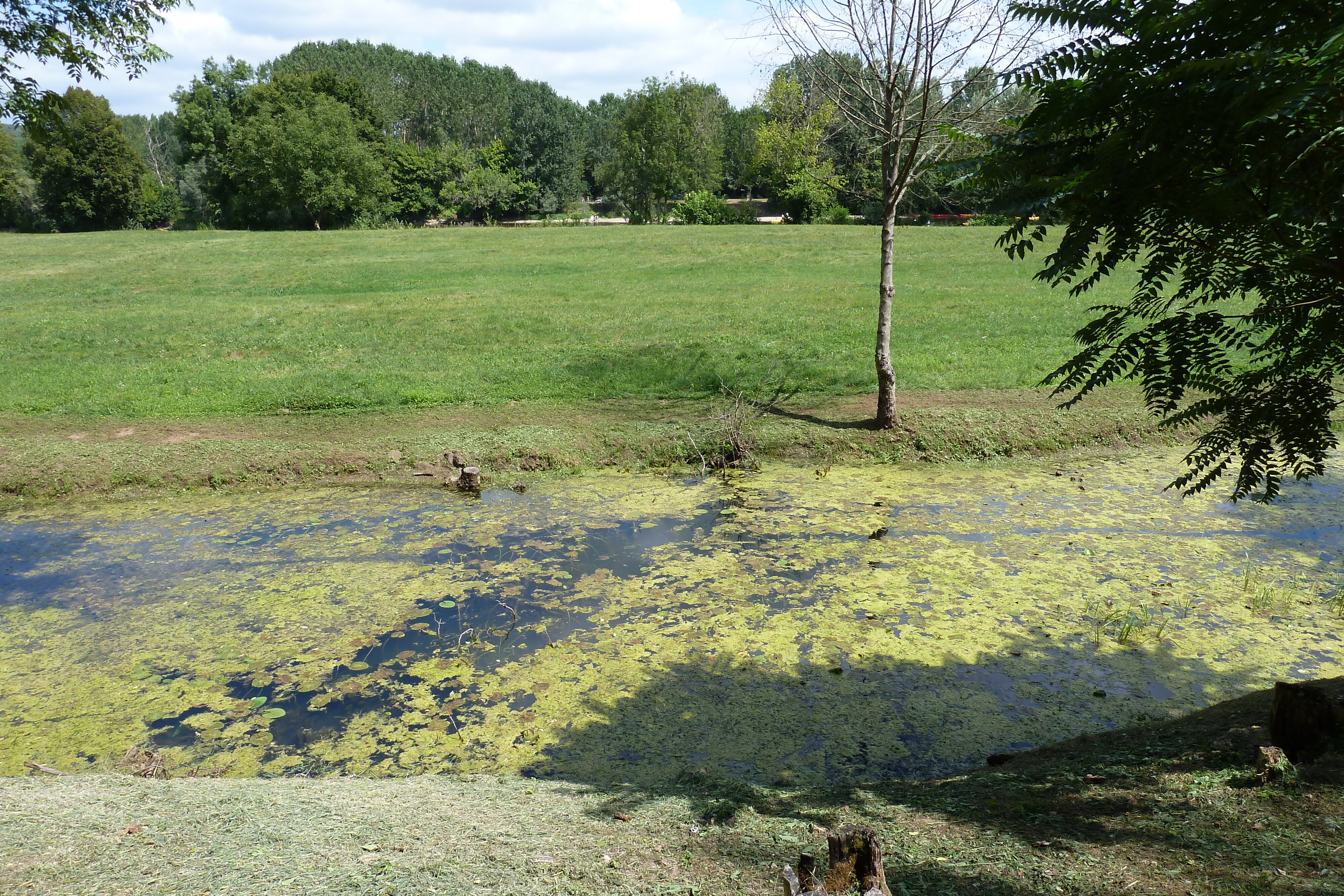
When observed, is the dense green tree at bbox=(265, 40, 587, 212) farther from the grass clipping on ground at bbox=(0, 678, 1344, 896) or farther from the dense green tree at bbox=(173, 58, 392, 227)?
the grass clipping on ground at bbox=(0, 678, 1344, 896)

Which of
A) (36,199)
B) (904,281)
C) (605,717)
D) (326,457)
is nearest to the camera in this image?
(605,717)

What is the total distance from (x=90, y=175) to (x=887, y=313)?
5763 cm

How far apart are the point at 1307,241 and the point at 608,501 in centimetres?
799

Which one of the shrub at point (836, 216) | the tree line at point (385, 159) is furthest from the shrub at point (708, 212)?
the shrub at point (836, 216)

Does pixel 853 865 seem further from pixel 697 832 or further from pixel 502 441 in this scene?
pixel 502 441

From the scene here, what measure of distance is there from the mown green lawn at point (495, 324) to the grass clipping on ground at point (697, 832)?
10.0 metres

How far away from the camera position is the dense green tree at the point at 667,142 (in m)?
50.1

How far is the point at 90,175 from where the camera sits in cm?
5278

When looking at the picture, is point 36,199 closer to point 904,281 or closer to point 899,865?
point 904,281

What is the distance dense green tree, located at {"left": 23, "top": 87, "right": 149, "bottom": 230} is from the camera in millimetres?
51750

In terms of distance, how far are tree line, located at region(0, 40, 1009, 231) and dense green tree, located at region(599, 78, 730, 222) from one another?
0.30 ft

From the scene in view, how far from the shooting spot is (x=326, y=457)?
11883 mm

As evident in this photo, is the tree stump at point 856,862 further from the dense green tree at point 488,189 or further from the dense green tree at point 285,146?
the dense green tree at point 488,189

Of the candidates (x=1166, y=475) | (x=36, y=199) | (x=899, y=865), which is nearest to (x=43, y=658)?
(x=899, y=865)
